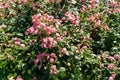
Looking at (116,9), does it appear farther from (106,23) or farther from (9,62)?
(9,62)

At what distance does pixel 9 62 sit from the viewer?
3.91 m

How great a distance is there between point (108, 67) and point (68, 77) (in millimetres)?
429

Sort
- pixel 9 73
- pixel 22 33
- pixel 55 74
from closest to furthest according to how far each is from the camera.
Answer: pixel 55 74 → pixel 9 73 → pixel 22 33

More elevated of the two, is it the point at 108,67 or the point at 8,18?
the point at 8,18

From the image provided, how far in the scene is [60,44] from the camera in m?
3.80

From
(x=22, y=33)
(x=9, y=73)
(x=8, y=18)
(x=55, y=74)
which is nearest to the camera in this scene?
(x=55, y=74)

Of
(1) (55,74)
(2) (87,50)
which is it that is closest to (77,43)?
(2) (87,50)

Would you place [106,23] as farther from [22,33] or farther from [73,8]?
[22,33]

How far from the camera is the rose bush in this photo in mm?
3754

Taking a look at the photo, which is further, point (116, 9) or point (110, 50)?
point (116, 9)

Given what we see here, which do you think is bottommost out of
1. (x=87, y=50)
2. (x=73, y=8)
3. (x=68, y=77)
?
(x=68, y=77)

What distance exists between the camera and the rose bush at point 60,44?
12.3ft

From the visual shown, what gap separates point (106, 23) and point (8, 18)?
125cm

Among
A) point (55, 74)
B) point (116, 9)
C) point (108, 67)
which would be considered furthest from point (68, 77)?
point (116, 9)
